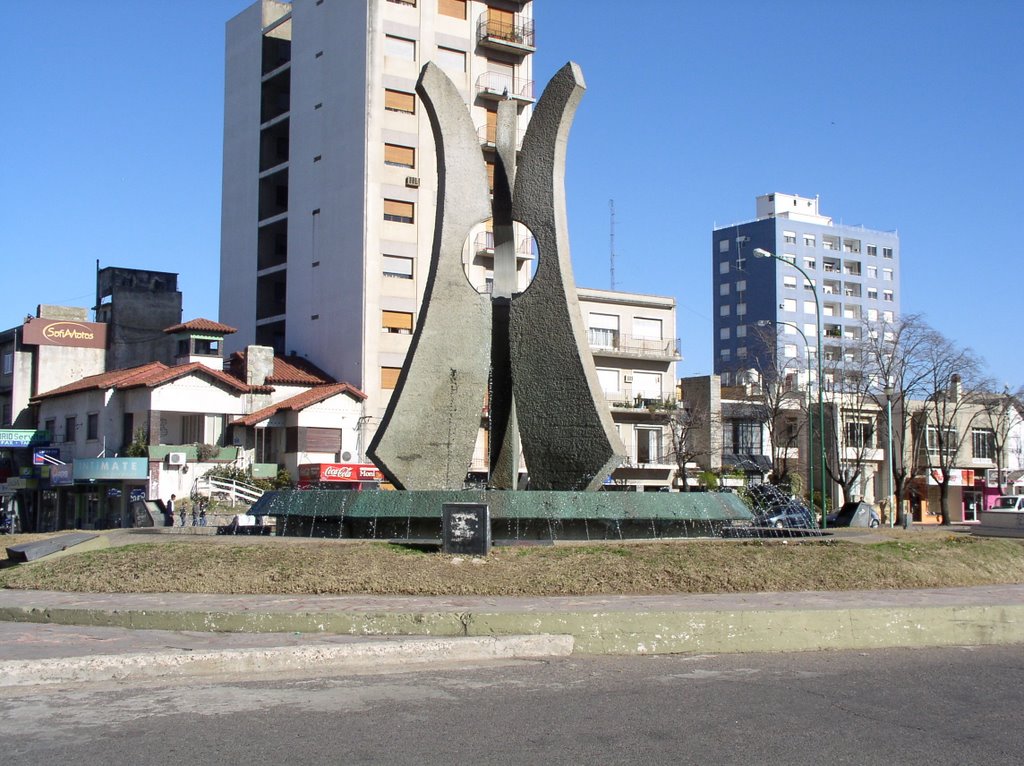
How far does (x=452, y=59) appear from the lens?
1937 inches

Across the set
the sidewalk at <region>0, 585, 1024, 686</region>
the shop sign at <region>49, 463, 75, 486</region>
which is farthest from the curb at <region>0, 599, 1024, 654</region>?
the shop sign at <region>49, 463, 75, 486</region>

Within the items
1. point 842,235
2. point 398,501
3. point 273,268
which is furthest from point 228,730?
point 842,235

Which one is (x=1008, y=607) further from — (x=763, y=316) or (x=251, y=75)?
(x=763, y=316)

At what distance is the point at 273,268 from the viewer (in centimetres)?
5175

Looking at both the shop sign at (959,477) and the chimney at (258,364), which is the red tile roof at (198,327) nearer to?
the chimney at (258,364)

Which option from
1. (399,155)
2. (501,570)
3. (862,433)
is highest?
(399,155)

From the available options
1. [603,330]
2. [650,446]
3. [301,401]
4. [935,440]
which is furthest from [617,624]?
[935,440]

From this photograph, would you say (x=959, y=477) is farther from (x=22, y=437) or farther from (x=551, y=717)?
(x=551, y=717)

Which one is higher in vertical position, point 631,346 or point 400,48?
point 400,48

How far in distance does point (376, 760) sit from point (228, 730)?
105cm

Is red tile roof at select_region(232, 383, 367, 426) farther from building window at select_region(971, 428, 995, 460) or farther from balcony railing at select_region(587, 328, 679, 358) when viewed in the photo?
building window at select_region(971, 428, 995, 460)

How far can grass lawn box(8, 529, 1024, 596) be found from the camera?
37.2 ft

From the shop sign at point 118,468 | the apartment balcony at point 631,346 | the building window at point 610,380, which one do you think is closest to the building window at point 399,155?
the apartment balcony at point 631,346

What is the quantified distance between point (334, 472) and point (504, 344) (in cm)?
2483
